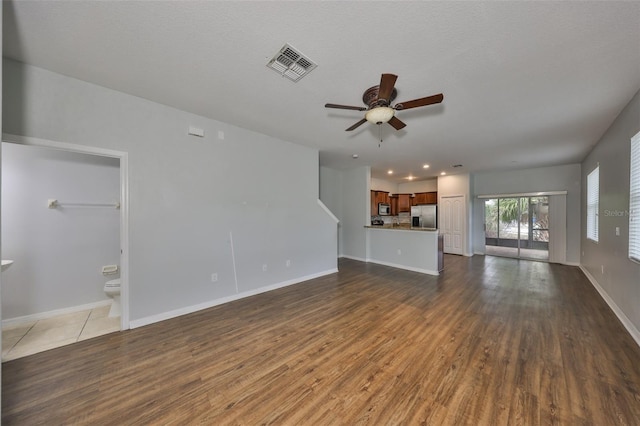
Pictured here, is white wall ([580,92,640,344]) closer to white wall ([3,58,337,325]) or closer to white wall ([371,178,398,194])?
white wall ([3,58,337,325])

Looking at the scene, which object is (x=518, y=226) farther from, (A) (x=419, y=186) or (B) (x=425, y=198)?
(A) (x=419, y=186)

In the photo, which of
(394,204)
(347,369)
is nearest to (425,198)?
(394,204)

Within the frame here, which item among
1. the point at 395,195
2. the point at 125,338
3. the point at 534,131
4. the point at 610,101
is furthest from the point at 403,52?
the point at 395,195

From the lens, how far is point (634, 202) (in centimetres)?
270

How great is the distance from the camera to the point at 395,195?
937cm

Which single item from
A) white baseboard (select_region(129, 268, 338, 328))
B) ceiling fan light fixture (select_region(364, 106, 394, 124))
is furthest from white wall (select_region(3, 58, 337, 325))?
ceiling fan light fixture (select_region(364, 106, 394, 124))

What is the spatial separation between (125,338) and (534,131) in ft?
21.1

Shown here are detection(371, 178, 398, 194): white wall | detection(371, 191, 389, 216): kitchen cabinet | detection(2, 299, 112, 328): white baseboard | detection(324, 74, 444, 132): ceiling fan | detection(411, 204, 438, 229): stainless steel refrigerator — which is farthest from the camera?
detection(371, 178, 398, 194): white wall

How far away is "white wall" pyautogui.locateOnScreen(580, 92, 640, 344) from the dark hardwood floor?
30 cm

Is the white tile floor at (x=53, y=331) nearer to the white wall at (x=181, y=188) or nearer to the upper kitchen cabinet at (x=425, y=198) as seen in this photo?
the white wall at (x=181, y=188)

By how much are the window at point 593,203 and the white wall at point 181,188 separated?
5.71 meters

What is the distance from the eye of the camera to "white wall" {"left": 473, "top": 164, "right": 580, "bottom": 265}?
6078mm

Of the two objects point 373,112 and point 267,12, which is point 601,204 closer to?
point 373,112

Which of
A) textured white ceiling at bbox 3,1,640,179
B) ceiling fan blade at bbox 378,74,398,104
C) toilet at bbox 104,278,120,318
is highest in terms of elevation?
textured white ceiling at bbox 3,1,640,179
